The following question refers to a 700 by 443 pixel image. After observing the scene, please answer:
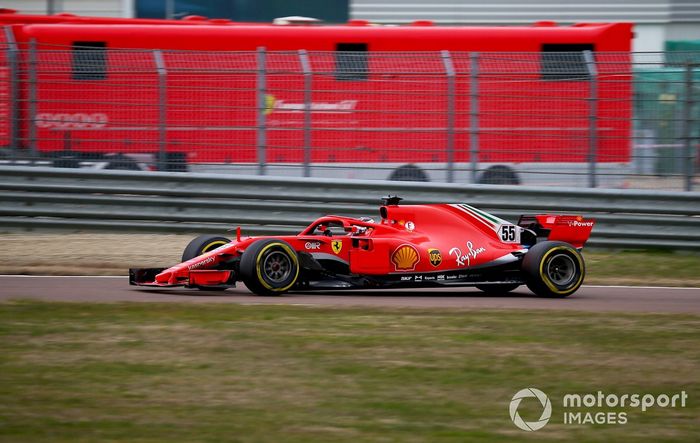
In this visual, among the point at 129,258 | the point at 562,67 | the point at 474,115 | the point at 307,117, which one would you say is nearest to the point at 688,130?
the point at 562,67

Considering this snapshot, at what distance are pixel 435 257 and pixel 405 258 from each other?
0.32 meters

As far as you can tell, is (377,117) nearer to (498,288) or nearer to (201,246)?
(498,288)

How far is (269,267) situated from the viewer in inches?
414

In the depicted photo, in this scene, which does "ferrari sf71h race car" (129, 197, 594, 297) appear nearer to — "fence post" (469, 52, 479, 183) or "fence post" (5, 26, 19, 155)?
"fence post" (469, 52, 479, 183)

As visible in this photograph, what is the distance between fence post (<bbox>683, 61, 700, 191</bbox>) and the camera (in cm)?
1505

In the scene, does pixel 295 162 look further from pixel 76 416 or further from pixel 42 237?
Result: pixel 76 416

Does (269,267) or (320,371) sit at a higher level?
(269,267)

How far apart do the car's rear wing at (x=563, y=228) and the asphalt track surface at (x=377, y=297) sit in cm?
61

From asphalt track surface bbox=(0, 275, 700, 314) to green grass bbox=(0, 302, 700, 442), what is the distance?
1.99 ft

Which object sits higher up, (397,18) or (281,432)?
(397,18)

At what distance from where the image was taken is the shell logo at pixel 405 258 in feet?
Result: 35.8

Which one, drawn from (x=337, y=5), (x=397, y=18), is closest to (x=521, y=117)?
(x=397, y=18)

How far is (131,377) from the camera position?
6.93 m

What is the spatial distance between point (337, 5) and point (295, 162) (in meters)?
14.8
